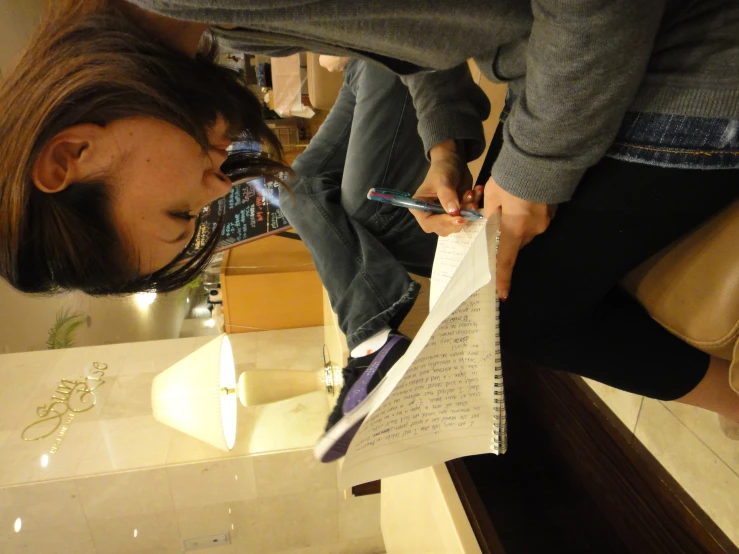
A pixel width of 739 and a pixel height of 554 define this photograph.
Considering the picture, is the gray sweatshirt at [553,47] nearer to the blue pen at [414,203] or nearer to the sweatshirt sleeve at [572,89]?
the sweatshirt sleeve at [572,89]

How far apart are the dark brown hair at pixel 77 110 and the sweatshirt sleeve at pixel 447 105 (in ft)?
1.12

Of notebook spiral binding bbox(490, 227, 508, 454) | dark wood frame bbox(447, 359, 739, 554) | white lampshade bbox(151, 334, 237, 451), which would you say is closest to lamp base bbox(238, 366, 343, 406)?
white lampshade bbox(151, 334, 237, 451)

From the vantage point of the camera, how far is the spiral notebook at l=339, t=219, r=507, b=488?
0.48m

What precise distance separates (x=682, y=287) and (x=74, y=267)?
2.51 ft

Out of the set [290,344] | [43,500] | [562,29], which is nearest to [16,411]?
[43,500]

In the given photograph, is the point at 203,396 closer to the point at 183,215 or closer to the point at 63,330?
the point at 183,215

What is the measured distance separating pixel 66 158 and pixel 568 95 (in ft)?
1.75

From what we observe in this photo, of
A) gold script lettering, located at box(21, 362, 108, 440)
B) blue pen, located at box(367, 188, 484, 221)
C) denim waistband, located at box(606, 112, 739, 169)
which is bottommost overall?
gold script lettering, located at box(21, 362, 108, 440)

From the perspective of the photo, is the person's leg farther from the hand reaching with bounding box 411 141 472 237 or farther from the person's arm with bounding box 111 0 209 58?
the person's arm with bounding box 111 0 209 58

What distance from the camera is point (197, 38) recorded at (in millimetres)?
578

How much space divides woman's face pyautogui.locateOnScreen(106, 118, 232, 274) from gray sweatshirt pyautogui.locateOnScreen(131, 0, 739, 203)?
142 mm

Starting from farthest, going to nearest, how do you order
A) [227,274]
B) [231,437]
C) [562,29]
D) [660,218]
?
[227,274], [231,437], [660,218], [562,29]

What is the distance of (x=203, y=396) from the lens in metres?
1.30

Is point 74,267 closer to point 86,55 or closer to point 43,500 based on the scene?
point 86,55
